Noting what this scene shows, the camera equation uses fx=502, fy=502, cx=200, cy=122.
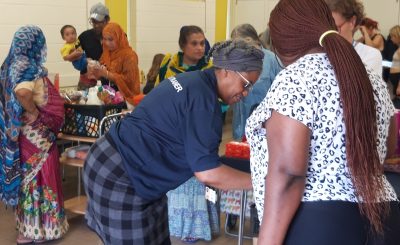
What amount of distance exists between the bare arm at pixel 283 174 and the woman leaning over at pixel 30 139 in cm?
203

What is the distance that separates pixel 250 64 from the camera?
5.54 ft

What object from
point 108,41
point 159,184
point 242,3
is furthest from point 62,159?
point 242,3

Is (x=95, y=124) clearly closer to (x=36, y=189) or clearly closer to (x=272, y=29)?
(x=36, y=189)

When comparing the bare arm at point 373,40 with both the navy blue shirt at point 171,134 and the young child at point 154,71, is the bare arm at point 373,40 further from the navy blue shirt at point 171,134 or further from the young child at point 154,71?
the navy blue shirt at point 171,134

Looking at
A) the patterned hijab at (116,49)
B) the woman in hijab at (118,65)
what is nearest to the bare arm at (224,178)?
the woman in hijab at (118,65)

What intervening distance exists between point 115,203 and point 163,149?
265mm

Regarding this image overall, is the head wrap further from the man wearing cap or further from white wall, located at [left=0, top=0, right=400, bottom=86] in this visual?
white wall, located at [left=0, top=0, right=400, bottom=86]

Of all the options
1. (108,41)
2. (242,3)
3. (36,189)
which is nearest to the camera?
(36,189)

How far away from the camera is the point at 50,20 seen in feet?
15.7

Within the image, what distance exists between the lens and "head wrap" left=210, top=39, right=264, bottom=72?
1676mm

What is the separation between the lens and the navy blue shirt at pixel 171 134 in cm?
158

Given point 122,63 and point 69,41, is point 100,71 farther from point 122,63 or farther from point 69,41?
point 69,41

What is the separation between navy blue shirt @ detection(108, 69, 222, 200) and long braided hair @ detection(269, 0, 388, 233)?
45cm

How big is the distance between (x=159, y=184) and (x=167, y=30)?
15.8 feet
